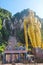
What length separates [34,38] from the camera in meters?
16.9

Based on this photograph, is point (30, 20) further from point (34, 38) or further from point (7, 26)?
point (7, 26)

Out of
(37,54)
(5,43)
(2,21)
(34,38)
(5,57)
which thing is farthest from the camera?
(2,21)

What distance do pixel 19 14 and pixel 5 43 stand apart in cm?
470

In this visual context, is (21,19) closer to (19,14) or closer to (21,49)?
(19,14)

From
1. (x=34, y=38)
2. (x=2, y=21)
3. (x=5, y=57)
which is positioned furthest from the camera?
(x=2, y=21)

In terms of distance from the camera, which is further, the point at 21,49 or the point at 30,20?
the point at 30,20

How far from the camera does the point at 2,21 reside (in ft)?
69.3

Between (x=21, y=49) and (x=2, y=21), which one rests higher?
(x=2, y=21)

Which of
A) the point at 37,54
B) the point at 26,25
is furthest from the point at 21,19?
the point at 37,54

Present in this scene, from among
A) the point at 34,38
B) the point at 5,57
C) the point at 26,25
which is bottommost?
the point at 5,57

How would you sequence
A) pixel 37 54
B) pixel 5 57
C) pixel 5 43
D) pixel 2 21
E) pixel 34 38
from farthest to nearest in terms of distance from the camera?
pixel 2 21, pixel 5 43, pixel 34 38, pixel 37 54, pixel 5 57

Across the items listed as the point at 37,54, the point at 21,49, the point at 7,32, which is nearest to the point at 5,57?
the point at 21,49

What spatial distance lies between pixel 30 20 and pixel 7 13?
18.4ft

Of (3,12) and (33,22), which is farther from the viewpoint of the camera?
(3,12)
